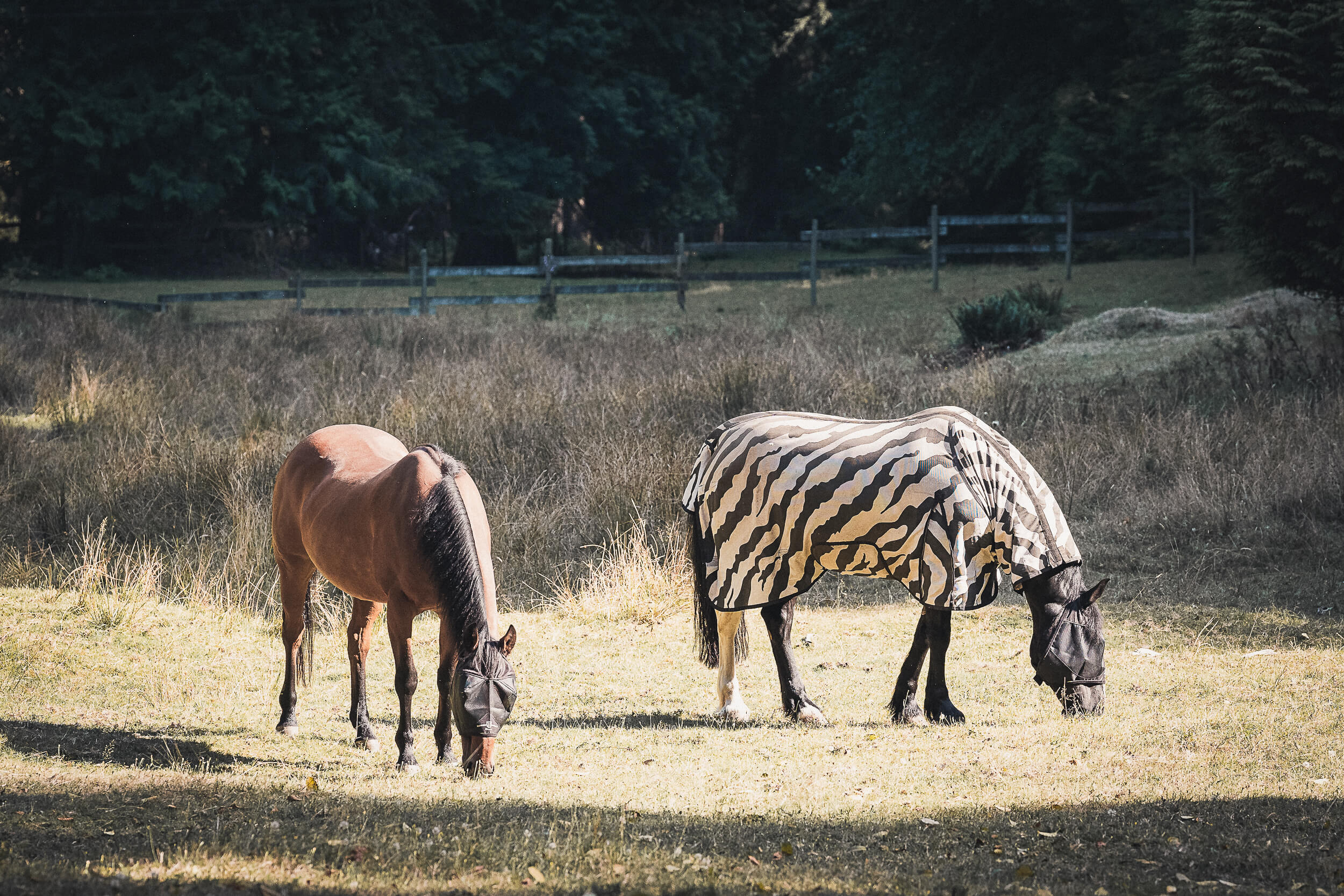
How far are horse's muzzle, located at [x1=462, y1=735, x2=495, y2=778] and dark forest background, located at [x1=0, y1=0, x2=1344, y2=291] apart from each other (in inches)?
870

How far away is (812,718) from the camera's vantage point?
20.5 ft

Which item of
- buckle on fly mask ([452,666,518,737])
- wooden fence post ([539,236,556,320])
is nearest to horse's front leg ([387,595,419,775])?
buckle on fly mask ([452,666,518,737])

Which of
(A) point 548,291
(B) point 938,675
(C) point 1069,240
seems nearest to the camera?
(B) point 938,675

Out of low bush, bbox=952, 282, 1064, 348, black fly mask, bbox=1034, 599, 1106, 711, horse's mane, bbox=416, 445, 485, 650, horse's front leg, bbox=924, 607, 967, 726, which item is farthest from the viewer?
low bush, bbox=952, 282, 1064, 348

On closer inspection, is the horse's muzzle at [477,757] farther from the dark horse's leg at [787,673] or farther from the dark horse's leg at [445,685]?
the dark horse's leg at [787,673]

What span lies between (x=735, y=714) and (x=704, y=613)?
56cm

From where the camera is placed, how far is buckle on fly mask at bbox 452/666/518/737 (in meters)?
4.89

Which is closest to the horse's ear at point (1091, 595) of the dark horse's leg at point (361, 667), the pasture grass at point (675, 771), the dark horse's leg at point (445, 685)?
the pasture grass at point (675, 771)

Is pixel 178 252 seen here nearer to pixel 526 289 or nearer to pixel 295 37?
pixel 295 37

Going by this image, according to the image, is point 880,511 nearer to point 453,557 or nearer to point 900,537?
point 900,537

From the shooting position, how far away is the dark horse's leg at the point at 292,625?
6227 millimetres

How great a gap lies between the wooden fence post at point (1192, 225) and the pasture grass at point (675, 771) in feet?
68.2

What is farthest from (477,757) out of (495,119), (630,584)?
(495,119)

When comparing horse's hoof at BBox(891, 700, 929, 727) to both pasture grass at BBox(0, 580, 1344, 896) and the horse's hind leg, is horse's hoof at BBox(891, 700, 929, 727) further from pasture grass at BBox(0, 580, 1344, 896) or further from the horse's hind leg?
pasture grass at BBox(0, 580, 1344, 896)
